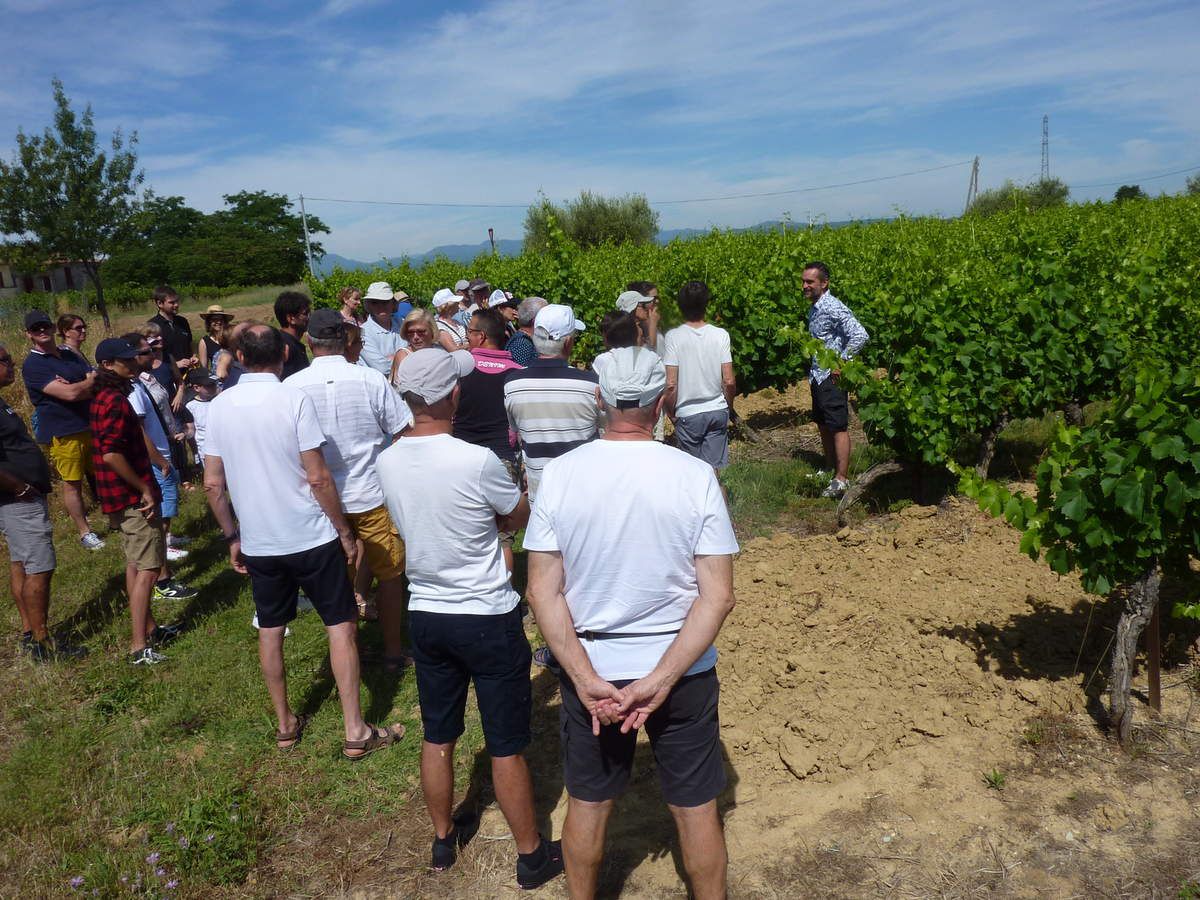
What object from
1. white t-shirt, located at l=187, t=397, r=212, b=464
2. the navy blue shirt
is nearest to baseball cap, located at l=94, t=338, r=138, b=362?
white t-shirt, located at l=187, t=397, r=212, b=464

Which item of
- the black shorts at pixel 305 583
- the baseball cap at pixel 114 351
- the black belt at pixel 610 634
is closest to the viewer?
the black belt at pixel 610 634

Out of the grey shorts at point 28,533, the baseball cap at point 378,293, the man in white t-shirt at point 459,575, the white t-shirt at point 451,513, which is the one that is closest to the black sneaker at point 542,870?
the man in white t-shirt at point 459,575

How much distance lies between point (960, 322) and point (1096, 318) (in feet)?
4.14

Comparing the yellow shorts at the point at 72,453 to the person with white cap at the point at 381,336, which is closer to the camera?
the yellow shorts at the point at 72,453

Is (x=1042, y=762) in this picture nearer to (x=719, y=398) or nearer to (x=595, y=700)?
(x=595, y=700)

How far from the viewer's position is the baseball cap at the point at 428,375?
9.50ft

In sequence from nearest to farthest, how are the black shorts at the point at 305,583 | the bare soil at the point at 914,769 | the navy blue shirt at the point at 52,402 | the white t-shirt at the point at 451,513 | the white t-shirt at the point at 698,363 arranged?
the white t-shirt at the point at 451,513 → the bare soil at the point at 914,769 → the black shorts at the point at 305,583 → the white t-shirt at the point at 698,363 → the navy blue shirt at the point at 52,402

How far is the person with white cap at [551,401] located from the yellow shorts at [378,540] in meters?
0.85

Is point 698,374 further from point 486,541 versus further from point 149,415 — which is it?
point 149,415

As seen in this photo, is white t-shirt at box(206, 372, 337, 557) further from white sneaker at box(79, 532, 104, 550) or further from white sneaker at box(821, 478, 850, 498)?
white sneaker at box(821, 478, 850, 498)

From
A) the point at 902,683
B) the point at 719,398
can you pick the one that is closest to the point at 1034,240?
the point at 719,398

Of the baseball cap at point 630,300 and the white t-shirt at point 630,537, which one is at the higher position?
the baseball cap at point 630,300

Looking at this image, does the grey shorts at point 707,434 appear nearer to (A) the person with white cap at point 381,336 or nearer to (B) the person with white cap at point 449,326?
(B) the person with white cap at point 449,326

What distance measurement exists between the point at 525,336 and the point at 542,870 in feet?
12.8
